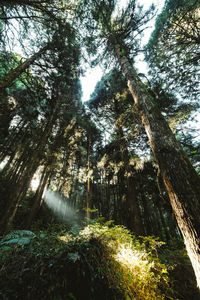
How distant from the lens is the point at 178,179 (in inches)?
93.5

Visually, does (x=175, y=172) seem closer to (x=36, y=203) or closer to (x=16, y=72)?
(x=16, y=72)

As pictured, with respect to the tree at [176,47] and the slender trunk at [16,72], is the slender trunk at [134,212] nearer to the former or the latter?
the tree at [176,47]

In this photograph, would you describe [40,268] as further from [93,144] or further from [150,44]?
[93,144]

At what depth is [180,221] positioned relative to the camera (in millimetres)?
2164

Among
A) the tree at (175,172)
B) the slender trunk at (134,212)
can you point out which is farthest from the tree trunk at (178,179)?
the slender trunk at (134,212)

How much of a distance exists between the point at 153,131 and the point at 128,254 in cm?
361

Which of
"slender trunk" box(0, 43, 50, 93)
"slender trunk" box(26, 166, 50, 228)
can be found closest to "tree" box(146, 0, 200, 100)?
"slender trunk" box(0, 43, 50, 93)

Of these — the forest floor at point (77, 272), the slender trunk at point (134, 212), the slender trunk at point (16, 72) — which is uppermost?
the slender trunk at point (16, 72)

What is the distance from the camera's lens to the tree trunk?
1.97 metres

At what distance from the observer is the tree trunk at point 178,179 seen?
1.97m

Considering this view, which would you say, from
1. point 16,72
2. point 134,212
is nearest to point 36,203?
point 134,212

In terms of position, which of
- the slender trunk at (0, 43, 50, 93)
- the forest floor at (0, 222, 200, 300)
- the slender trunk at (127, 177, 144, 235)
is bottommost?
the forest floor at (0, 222, 200, 300)

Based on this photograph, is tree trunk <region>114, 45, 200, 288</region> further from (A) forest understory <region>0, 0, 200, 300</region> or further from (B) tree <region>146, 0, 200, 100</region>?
(B) tree <region>146, 0, 200, 100</region>

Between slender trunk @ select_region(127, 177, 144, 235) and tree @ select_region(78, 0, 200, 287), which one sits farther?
slender trunk @ select_region(127, 177, 144, 235)
